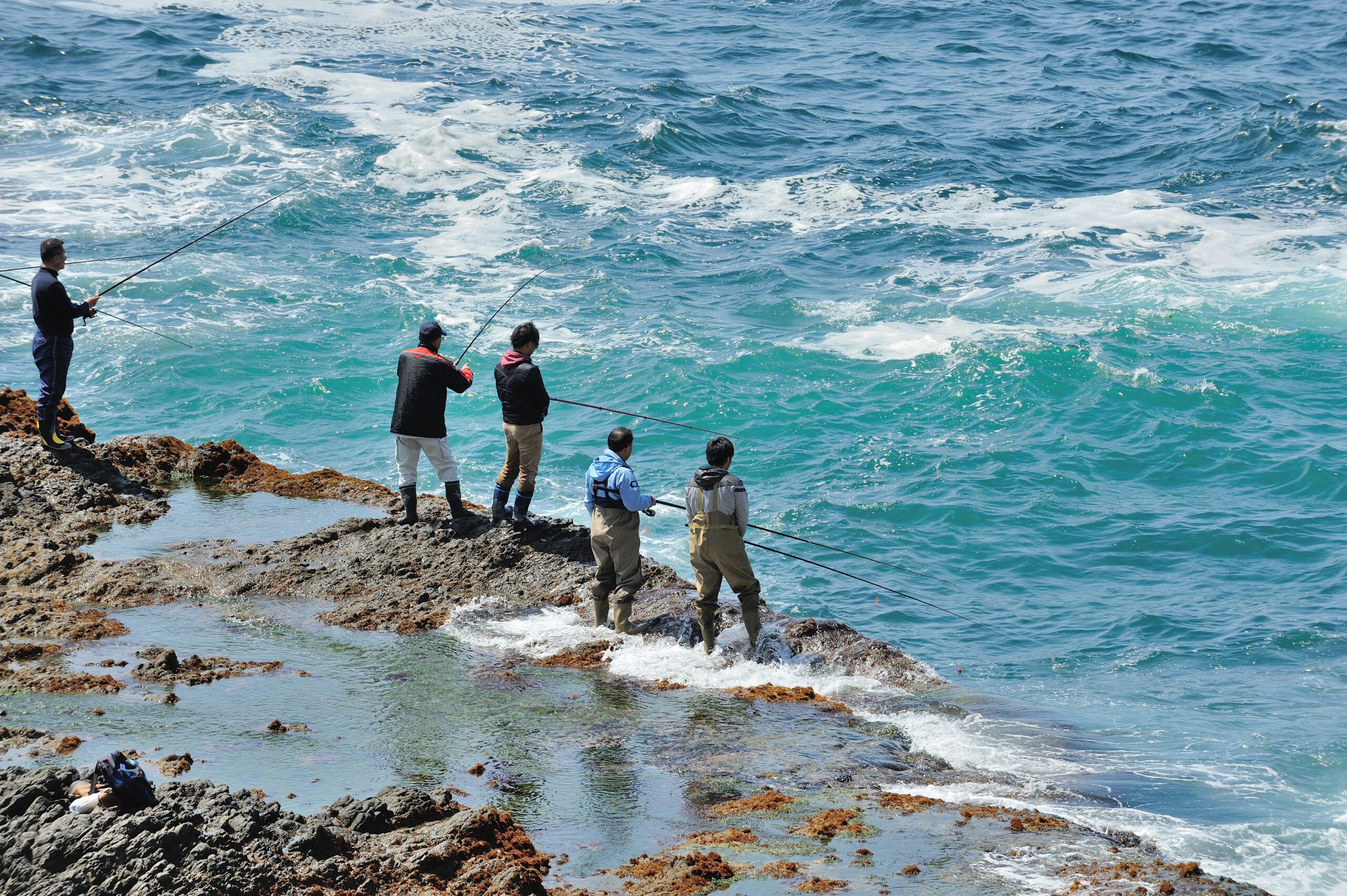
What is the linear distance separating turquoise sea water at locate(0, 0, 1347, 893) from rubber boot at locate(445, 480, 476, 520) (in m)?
2.52

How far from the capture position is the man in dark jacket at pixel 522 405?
8.34m

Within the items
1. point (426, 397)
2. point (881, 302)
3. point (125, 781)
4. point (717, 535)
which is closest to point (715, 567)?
point (717, 535)

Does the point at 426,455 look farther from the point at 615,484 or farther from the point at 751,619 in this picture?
the point at 751,619

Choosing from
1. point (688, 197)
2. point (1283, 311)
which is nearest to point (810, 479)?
point (1283, 311)

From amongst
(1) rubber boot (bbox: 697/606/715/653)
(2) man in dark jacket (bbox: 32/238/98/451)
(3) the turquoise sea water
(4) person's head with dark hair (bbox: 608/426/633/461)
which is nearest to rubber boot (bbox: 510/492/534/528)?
(4) person's head with dark hair (bbox: 608/426/633/461)

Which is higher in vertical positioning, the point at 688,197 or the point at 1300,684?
the point at 688,197

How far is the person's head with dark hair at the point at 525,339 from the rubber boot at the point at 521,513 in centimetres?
121

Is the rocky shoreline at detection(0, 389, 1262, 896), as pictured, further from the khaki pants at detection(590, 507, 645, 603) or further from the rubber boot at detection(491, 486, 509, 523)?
the khaki pants at detection(590, 507, 645, 603)

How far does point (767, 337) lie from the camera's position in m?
17.4

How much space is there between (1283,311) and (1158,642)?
1034 centimetres

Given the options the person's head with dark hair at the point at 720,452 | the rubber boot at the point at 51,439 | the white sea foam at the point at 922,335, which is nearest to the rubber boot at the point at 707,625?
the person's head with dark hair at the point at 720,452

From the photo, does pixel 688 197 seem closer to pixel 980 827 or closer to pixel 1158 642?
pixel 1158 642

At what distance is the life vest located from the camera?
755 centimetres

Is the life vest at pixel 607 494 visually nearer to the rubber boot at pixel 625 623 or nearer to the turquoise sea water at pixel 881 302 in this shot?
the rubber boot at pixel 625 623
